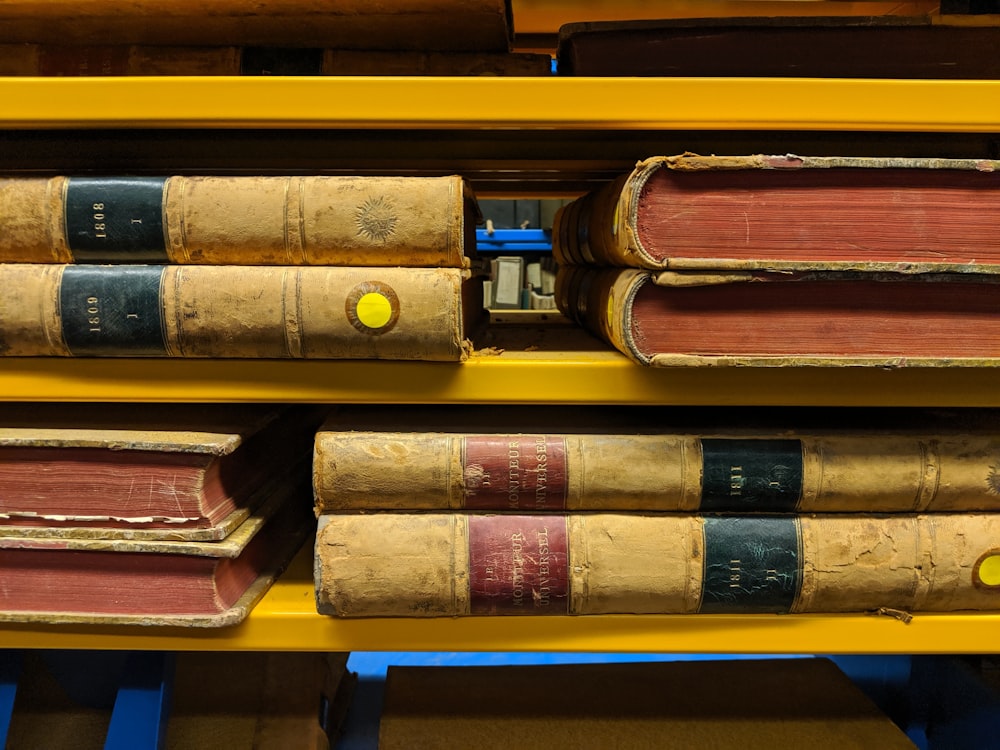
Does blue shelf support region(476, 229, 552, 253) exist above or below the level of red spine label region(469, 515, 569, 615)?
above

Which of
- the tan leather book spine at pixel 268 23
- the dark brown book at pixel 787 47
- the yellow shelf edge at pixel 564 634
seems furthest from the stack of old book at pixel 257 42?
the yellow shelf edge at pixel 564 634

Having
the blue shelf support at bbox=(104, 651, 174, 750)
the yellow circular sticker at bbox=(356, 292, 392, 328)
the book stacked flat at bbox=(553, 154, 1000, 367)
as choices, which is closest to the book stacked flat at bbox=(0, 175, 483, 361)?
the yellow circular sticker at bbox=(356, 292, 392, 328)

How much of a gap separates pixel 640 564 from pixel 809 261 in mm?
360

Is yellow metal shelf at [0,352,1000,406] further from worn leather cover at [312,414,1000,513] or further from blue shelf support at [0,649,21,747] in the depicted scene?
blue shelf support at [0,649,21,747]

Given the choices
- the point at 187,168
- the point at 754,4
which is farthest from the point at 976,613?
the point at 187,168

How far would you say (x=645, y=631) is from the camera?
0.70 m

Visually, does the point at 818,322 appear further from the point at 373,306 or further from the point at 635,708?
the point at 635,708

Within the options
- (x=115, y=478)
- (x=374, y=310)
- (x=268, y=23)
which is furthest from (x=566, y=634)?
(x=268, y=23)

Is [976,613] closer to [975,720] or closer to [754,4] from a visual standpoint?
[975,720]

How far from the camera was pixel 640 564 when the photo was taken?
2.20ft

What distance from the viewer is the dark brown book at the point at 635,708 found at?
84 centimetres

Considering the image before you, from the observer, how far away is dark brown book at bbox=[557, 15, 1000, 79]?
0.68m

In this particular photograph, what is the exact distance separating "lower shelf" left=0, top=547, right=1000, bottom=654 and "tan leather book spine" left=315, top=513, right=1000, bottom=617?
18mm

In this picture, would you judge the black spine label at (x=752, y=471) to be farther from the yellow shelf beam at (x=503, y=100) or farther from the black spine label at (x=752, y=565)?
the yellow shelf beam at (x=503, y=100)
